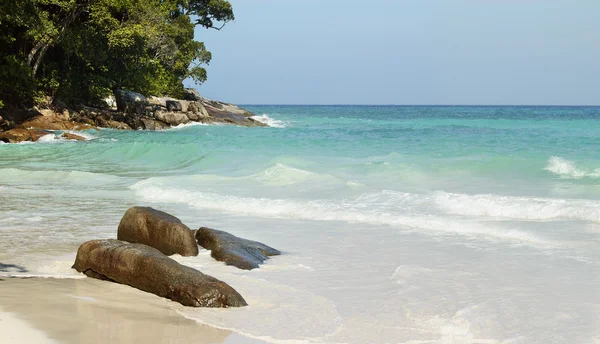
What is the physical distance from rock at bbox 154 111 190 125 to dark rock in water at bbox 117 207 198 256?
35.3 m

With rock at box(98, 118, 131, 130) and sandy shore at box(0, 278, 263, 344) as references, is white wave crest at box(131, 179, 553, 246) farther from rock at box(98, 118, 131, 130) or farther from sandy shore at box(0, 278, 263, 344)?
rock at box(98, 118, 131, 130)

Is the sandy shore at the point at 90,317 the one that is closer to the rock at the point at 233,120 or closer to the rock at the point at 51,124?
the rock at the point at 51,124

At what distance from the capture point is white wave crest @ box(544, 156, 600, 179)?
18.9m

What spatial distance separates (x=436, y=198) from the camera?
14.2 meters

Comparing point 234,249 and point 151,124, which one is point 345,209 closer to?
point 234,249

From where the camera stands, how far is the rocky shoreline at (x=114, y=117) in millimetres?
32031

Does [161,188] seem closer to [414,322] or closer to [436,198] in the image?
[436,198]

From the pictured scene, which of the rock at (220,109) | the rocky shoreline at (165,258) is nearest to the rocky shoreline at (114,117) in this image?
the rock at (220,109)

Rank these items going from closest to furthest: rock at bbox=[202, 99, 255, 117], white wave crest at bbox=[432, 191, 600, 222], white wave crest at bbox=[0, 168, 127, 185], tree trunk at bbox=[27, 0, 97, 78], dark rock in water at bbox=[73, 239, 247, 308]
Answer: dark rock in water at bbox=[73, 239, 247, 308]
white wave crest at bbox=[432, 191, 600, 222]
white wave crest at bbox=[0, 168, 127, 185]
tree trunk at bbox=[27, 0, 97, 78]
rock at bbox=[202, 99, 255, 117]

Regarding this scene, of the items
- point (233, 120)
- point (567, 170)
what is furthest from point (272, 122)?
point (567, 170)

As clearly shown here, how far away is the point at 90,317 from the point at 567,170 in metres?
17.0

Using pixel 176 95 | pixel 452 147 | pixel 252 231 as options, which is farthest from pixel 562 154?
pixel 176 95

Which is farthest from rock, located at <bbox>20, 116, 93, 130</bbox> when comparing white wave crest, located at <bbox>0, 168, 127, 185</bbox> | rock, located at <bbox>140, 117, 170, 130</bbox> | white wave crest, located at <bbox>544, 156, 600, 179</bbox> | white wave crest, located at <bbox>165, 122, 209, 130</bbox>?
white wave crest, located at <bbox>544, 156, 600, 179</bbox>

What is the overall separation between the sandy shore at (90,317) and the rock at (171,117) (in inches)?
1463
